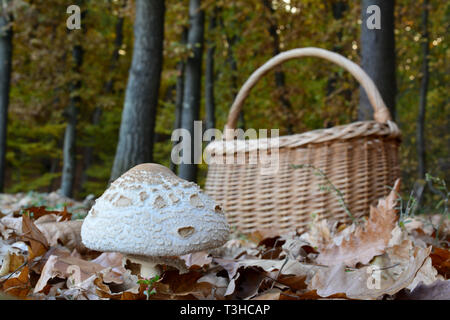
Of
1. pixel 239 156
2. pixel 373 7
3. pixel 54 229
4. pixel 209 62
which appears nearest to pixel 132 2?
pixel 209 62

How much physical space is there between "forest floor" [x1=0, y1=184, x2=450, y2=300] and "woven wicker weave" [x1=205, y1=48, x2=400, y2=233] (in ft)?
2.59

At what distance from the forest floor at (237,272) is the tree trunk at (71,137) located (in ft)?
27.0

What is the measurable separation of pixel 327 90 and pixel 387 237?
794 cm

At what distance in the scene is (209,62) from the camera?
8398 mm

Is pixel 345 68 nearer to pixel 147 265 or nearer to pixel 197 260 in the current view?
pixel 197 260

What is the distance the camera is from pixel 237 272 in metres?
0.99

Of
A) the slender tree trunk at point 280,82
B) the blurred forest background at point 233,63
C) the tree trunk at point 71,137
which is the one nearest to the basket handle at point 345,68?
the blurred forest background at point 233,63

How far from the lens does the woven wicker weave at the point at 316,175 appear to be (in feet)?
7.09

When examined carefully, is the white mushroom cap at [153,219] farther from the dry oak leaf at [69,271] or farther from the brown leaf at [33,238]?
the brown leaf at [33,238]

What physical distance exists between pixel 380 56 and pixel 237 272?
3.00 metres

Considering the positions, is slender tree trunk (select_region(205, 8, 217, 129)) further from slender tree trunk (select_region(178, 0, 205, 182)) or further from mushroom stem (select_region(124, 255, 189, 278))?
mushroom stem (select_region(124, 255, 189, 278))

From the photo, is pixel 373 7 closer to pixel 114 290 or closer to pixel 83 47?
pixel 114 290

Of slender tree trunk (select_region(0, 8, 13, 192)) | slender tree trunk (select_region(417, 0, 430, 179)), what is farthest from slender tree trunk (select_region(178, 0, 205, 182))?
slender tree trunk (select_region(417, 0, 430, 179))

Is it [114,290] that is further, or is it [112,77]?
[112,77]
